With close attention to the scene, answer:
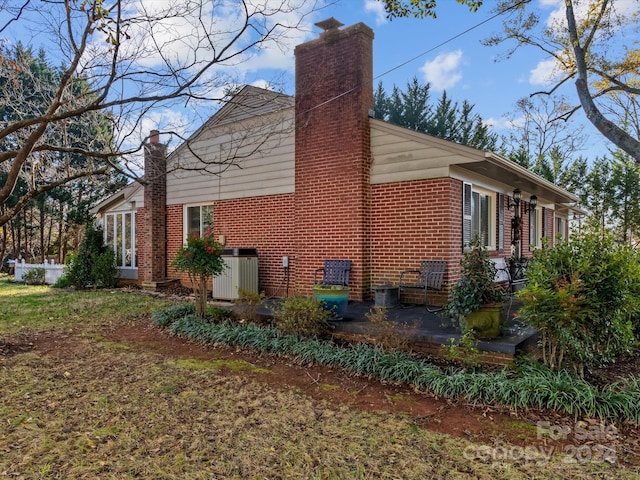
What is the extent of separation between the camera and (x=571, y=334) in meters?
3.96

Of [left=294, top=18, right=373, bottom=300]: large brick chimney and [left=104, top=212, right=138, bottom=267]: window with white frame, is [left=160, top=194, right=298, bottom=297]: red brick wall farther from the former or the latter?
[left=104, top=212, right=138, bottom=267]: window with white frame

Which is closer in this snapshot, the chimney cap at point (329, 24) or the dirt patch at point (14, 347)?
the dirt patch at point (14, 347)

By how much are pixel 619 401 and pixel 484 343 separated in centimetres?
127

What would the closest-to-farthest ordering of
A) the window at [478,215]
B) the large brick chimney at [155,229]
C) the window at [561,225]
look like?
the window at [478,215]
the large brick chimney at [155,229]
the window at [561,225]

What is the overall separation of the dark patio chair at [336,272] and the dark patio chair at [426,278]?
1.06m

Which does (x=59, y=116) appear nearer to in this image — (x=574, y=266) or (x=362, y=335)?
(x=362, y=335)

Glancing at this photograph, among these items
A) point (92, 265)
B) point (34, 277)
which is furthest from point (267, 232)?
point (34, 277)

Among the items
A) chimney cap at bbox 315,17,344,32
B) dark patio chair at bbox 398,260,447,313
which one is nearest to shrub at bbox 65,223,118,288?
chimney cap at bbox 315,17,344,32

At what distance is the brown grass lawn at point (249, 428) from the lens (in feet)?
8.97

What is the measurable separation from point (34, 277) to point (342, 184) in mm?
13146

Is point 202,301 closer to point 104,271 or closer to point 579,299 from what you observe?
point 579,299

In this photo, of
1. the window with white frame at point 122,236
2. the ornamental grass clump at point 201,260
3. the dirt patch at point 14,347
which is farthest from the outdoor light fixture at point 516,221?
the window with white frame at point 122,236

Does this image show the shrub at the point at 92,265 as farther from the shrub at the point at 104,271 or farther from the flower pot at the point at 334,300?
the flower pot at the point at 334,300

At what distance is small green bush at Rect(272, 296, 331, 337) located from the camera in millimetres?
5594
